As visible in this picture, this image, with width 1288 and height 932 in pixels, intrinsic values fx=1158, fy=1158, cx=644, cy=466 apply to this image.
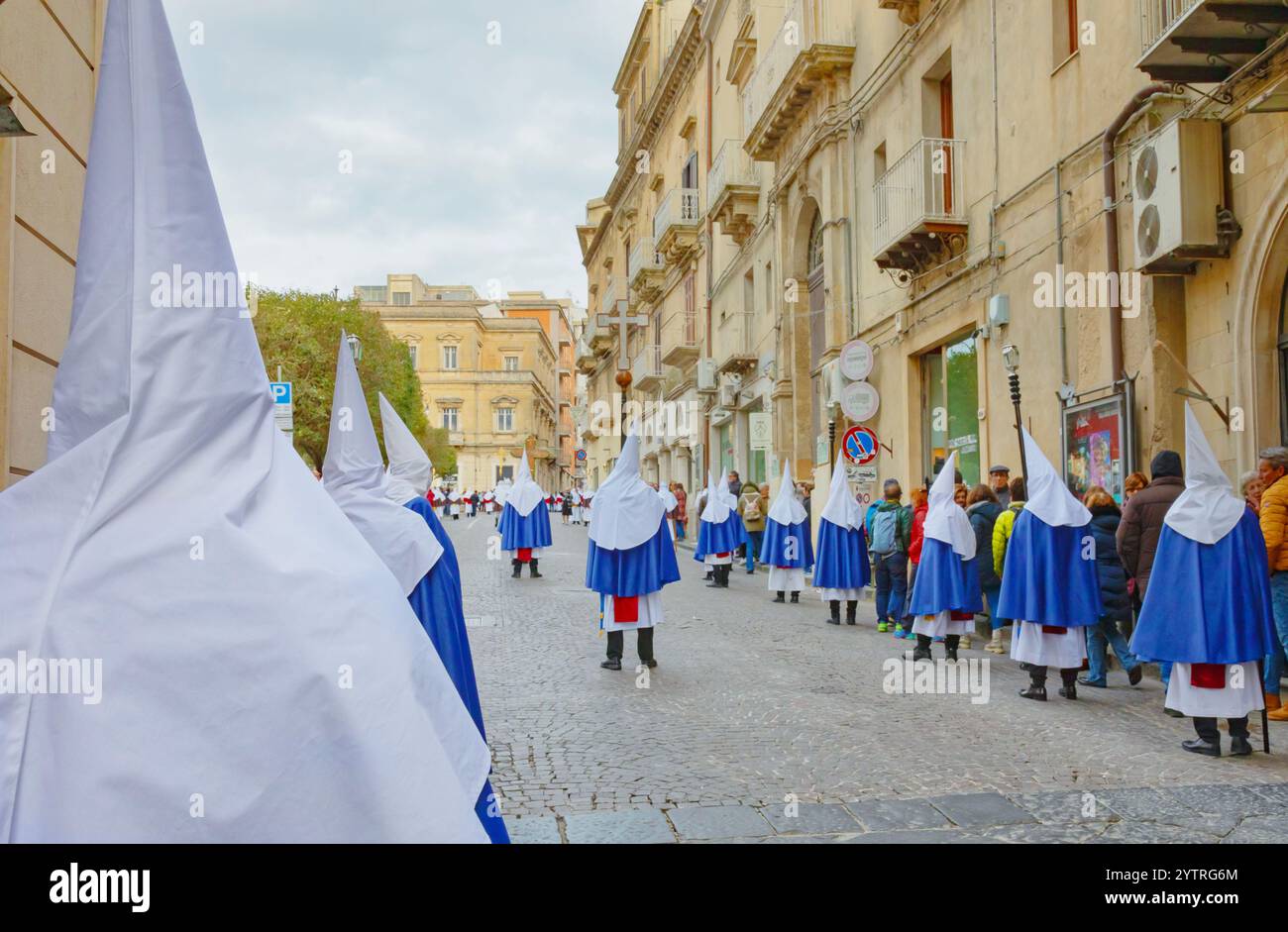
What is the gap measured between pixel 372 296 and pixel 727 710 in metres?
109

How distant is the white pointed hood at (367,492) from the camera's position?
4938 millimetres

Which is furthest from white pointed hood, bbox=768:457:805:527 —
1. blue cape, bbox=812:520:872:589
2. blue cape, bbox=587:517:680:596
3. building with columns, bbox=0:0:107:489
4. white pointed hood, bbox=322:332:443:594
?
white pointed hood, bbox=322:332:443:594

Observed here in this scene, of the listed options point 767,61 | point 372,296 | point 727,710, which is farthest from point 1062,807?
point 372,296

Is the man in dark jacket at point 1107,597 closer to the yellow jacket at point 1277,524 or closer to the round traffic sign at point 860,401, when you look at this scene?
the yellow jacket at point 1277,524

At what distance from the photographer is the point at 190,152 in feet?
5.57

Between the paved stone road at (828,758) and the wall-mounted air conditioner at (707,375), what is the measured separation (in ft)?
73.6

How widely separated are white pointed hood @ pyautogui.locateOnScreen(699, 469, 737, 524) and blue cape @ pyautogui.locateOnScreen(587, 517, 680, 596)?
9.65 metres

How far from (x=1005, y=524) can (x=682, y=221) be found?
92.6ft

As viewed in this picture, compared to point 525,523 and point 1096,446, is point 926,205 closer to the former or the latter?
point 1096,446

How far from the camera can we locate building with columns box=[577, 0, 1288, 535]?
9875 mm

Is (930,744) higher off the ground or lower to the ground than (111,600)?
lower

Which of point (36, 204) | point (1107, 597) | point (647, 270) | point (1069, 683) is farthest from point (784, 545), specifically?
point (647, 270)
